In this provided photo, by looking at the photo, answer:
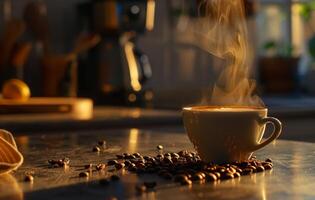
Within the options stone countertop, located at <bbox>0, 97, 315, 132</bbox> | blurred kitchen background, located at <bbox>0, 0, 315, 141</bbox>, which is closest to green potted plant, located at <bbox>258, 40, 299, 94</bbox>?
blurred kitchen background, located at <bbox>0, 0, 315, 141</bbox>

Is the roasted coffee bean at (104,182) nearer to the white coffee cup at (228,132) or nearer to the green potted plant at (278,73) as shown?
the white coffee cup at (228,132)

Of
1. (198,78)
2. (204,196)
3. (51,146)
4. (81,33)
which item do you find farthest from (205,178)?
(198,78)

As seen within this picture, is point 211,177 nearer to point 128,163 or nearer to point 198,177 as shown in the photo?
point 198,177

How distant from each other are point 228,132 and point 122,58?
6.07 ft

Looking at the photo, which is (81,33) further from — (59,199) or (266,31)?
(59,199)

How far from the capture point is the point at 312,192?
0.54 metres

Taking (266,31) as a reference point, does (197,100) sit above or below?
below

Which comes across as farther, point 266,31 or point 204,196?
point 266,31

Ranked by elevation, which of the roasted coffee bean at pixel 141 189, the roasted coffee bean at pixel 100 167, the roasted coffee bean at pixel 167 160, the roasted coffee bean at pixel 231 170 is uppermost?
the roasted coffee bean at pixel 141 189

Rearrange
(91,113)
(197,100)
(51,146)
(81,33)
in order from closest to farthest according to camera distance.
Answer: (51,146) → (91,113) → (81,33) → (197,100)

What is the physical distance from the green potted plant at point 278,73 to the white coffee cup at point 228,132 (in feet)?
9.72

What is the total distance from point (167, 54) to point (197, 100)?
311 mm

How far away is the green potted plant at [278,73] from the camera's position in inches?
143

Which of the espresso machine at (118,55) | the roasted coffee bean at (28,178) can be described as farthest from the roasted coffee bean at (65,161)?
the espresso machine at (118,55)
